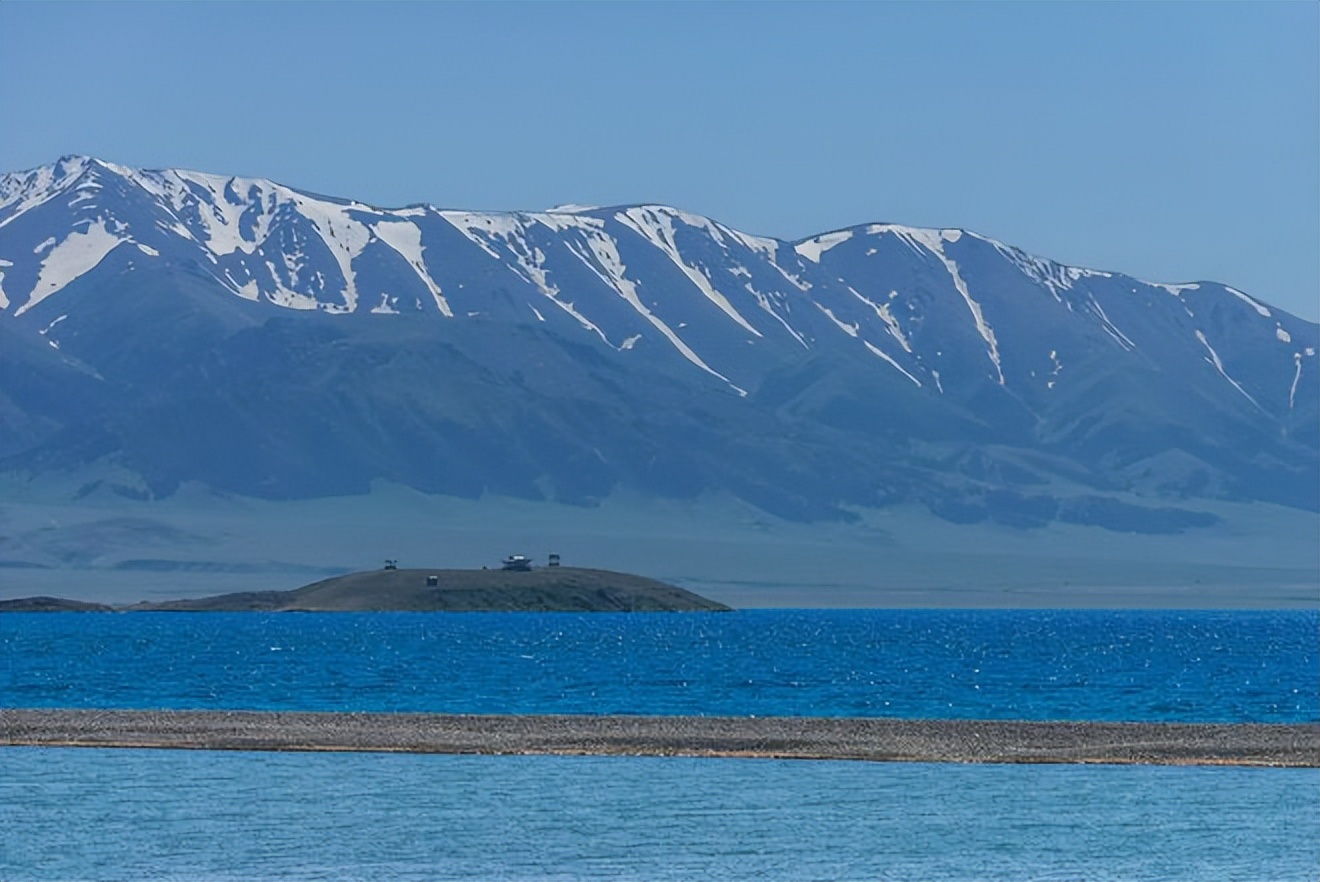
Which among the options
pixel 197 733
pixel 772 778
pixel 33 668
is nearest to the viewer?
pixel 772 778

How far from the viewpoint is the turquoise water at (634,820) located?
55.5m

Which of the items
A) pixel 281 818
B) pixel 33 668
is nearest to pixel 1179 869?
pixel 281 818

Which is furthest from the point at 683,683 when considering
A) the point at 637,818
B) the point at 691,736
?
the point at 637,818

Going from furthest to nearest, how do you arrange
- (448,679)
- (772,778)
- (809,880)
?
1. (448,679)
2. (772,778)
3. (809,880)

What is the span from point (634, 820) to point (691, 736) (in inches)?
941

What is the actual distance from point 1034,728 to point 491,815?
3301 centimetres

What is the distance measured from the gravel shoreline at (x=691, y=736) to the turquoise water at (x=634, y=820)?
9.82 feet

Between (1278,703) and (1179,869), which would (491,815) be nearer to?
(1179,869)

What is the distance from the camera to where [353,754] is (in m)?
81.3

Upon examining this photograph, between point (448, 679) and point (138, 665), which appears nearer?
point (448, 679)

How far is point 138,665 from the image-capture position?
531ft

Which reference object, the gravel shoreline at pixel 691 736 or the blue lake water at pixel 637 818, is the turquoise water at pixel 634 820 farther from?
the gravel shoreline at pixel 691 736

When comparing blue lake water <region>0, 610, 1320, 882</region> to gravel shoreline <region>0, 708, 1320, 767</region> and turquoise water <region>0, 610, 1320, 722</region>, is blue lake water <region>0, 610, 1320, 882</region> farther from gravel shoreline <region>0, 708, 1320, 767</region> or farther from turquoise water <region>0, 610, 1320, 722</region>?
turquoise water <region>0, 610, 1320, 722</region>

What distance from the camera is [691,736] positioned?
8669 centimetres
